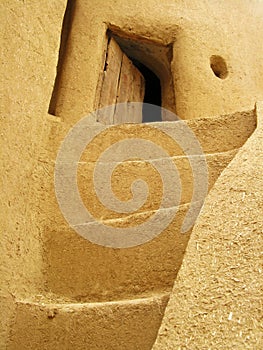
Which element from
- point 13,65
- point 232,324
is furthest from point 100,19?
point 232,324

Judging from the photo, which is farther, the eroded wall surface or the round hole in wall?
the round hole in wall

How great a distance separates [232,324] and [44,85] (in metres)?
1.96

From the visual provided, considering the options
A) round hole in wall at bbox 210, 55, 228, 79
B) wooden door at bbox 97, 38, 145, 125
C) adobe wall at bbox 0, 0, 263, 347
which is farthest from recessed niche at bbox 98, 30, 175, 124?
adobe wall at bbox 0, 0, 263, 347

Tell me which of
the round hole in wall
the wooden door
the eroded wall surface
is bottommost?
the eroded wall surface

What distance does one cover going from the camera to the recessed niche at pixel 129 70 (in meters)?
4.46

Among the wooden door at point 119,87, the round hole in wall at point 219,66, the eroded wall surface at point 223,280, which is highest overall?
the round hole in wall at point 219,66

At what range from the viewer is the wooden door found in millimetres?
4387

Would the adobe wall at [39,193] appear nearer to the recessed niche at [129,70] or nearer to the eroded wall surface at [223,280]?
the eroded wall surface at [223,280]

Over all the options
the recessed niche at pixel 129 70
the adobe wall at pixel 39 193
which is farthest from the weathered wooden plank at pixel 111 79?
the adobe wall at pixel 39 193

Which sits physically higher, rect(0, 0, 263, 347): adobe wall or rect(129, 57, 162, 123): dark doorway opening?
rect(129, 57, 162, 123): dark doorway opening

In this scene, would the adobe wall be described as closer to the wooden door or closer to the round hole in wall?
the wooden door

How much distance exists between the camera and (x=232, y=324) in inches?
45.2

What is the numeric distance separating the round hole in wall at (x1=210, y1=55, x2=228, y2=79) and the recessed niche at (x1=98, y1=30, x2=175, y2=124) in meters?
0.45

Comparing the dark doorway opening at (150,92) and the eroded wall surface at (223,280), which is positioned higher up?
the dark doorway opening at (150,92)
